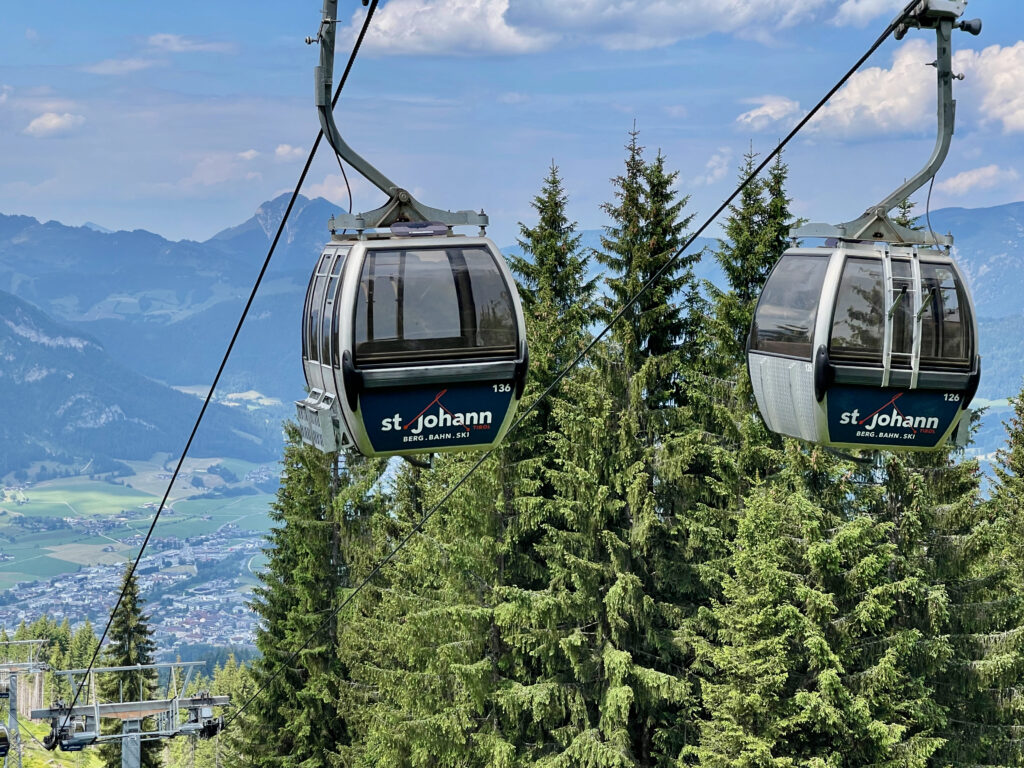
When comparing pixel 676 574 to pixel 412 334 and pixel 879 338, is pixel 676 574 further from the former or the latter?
pixel 412 334

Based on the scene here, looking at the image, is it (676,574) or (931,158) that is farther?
(676,574)

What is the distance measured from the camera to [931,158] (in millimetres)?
Result: 11250

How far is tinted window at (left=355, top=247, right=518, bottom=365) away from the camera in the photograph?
1017 centimetres

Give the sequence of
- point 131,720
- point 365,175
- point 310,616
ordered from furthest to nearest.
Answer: point 310,616 < point 131,720 < point 365,175

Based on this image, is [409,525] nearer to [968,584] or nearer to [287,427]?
[287,427]

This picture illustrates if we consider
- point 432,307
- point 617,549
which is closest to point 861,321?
point 432,307

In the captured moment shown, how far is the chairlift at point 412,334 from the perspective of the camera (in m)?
10.1

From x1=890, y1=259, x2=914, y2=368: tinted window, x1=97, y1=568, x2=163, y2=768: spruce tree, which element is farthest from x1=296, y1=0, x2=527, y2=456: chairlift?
x1=97, y1=568, x2=163, y2=768: spruce tree

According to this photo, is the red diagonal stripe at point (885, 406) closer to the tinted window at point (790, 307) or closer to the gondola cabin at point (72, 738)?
the tinted window at point (790, 307)

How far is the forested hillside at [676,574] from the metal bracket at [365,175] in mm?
13218

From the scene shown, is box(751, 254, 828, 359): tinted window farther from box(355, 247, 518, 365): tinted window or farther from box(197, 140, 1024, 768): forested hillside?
box(197, 140, 1024, 768): forested hillside

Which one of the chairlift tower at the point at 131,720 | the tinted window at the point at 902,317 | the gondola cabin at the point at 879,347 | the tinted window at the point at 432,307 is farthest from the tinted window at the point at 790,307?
the chairlift tower at the point at 131,720

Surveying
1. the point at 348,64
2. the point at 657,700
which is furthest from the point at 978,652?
the point at 348,64

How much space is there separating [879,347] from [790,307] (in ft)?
3.25
